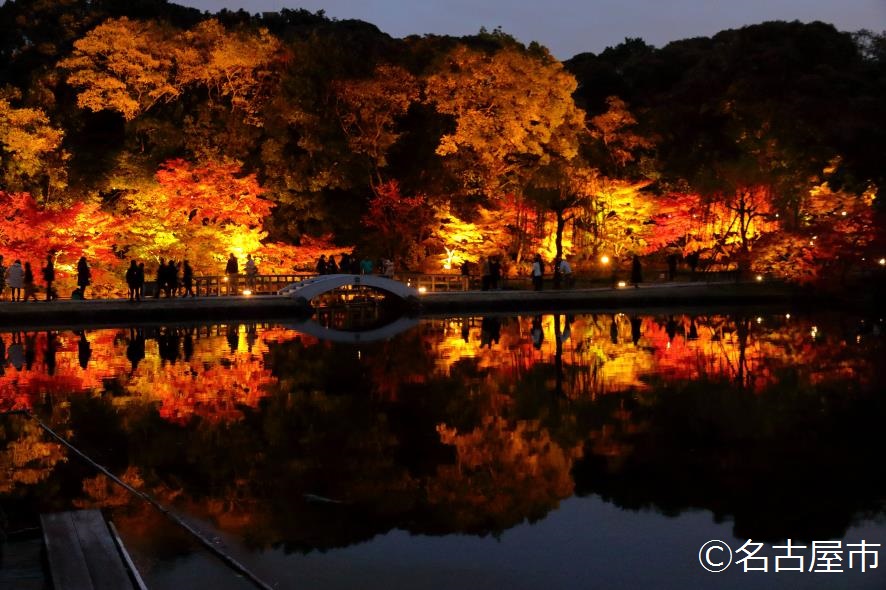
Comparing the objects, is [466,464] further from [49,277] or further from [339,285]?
[49,277]

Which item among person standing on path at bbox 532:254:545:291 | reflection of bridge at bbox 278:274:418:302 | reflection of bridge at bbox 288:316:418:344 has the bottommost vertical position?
reflection of bridge at bbox 288:316:418:344

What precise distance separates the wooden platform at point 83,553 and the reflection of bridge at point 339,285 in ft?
83.8

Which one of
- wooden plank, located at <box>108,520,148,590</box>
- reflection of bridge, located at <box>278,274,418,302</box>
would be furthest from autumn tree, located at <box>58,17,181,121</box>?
wooden plank, located at <box>108,520,148,590</box>

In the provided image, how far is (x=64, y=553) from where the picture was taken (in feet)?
23.9

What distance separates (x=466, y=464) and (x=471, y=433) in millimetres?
1620

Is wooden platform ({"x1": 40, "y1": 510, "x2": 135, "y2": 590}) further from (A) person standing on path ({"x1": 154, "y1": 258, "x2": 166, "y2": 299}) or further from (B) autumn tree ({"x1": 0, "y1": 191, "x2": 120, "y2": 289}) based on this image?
(B) autumn tree ({"x1": 0, "y1": 191, "x2": 120, "y2": 289})

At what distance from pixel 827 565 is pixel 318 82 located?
34.5 metres

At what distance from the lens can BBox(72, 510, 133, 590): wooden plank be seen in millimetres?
6871

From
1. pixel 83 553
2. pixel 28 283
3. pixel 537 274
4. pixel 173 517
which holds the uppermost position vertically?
pixel 537 274

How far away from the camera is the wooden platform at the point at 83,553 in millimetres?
6789

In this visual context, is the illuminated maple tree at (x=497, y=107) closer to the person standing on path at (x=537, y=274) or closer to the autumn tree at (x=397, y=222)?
the autumn tree at (x=397, y=222)

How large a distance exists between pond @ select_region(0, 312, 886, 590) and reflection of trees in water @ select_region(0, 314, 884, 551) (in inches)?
1.9

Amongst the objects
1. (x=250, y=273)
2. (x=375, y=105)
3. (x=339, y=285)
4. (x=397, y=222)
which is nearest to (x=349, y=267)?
(x=397, y=222)

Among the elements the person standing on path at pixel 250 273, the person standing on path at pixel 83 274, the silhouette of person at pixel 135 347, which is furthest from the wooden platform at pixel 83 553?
the person standing on path at pixel 250 273
